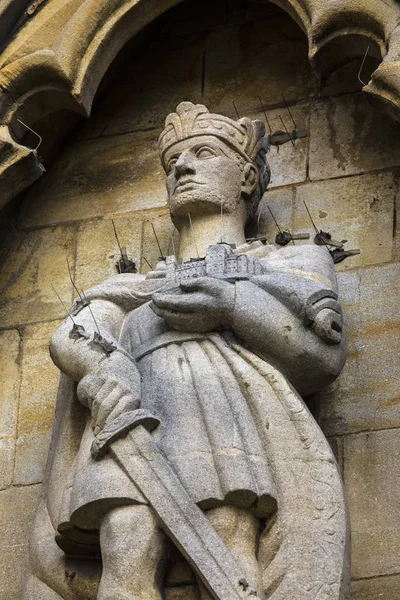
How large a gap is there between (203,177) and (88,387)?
1.50 metres

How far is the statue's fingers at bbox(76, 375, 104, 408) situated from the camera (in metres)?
6.74

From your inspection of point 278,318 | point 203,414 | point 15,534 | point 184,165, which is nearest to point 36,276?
point 184,165

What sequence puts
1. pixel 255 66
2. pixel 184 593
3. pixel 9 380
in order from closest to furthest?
pixel 184 593, pixel 9 380, pixel 255 66

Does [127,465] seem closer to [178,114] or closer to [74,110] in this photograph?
[178,114]

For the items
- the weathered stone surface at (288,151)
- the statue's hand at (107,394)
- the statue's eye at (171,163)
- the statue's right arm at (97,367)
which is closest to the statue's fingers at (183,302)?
the statue's right arm at (97,367)

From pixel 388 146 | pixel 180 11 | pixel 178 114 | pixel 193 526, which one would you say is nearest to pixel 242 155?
pixel 178 114

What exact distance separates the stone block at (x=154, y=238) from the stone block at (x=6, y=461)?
112 centimetres

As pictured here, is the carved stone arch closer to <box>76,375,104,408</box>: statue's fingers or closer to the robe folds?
A: the robe folds

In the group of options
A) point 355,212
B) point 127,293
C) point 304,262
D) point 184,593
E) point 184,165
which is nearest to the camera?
point 184,593

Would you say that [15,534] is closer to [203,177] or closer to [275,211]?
[203,177]

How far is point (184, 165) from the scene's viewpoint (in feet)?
25.7

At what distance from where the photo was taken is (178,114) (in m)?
8.11

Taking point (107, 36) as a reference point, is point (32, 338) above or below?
below

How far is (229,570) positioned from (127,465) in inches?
23.0
